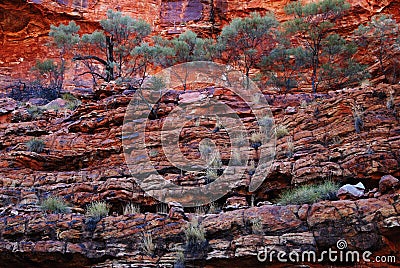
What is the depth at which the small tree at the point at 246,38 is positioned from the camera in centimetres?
1789

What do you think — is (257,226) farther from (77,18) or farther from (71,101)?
(77,18)

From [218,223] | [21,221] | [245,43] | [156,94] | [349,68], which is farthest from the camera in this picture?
[245,43]

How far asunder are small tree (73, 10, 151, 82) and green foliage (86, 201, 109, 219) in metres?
11.2

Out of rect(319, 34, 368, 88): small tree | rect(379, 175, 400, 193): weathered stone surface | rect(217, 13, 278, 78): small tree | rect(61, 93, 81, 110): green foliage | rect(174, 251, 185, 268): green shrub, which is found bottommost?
rect(174, 251, 185, 268): green shrub

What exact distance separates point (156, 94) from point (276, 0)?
13.7 m

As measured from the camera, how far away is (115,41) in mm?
20797

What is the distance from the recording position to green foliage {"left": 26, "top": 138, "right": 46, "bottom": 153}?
11.7 m

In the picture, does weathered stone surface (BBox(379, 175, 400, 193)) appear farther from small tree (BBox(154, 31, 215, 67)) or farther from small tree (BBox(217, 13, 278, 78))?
small tree (BBox(154, 31, 215, 67))

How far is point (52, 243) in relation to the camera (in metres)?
7.79

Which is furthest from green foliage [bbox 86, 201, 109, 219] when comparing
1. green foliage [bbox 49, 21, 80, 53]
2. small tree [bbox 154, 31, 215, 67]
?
green foliage [bbox 49, 21, 80, 53]

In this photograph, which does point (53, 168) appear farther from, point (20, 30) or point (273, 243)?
point (20, 30)

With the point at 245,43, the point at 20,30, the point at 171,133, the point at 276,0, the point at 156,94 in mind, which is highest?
the point at 276,0

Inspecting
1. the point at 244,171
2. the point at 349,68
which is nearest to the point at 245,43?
the point at 349,68

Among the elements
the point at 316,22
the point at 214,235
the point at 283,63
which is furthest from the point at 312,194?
the point at 316,22
